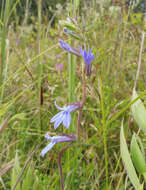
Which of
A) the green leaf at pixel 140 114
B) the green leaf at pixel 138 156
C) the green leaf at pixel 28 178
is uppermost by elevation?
the green leaf at pixel 140 114

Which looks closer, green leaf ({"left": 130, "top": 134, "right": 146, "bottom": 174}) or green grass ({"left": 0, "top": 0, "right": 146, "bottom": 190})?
green leaf ({"left": 130, "top": 134, "right": 146, "bottom": 174})

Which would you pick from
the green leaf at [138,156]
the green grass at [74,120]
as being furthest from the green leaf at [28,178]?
the green leaf at [138,156]

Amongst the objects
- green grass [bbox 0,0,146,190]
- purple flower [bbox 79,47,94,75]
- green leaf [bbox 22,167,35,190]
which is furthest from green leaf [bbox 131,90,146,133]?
green leaf [bbox 22,167,35,190]

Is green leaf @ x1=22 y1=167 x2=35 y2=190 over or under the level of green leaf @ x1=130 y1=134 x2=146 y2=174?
under

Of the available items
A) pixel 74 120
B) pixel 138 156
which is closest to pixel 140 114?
pixel 138 156

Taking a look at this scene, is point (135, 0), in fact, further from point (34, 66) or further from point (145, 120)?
point (34, 66)

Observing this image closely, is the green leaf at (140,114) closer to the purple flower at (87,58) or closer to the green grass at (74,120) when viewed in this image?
the green grass at (74,120)

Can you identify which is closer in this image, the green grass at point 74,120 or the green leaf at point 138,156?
the green leaf at point 138,156

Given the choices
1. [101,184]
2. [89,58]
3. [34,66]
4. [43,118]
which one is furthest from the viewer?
[34,66]

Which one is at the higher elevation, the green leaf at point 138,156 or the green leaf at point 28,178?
the green leaf at point 138,156

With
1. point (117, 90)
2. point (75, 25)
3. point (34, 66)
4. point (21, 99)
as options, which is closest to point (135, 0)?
point (117, 90)

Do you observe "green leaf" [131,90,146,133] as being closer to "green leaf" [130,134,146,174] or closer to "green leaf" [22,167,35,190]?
"green leaf" [130,134,146,174]
